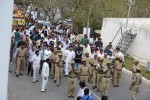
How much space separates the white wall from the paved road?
18.7ft

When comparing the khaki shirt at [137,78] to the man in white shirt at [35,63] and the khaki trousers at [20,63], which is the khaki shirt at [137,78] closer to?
Result: the man in white shirt at [35,63]

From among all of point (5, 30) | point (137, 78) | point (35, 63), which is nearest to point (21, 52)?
point (35, 63)

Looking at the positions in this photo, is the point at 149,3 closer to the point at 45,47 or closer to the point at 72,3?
the point at 72,3

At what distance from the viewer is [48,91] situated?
15.2 metres

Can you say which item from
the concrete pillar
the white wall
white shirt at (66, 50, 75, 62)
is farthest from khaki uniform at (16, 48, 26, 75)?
the concrete pillar

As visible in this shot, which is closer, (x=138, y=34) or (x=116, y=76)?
(x=116, y=76)

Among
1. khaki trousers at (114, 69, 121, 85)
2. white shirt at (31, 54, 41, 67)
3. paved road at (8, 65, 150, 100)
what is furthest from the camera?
khaki trousers at (114, 69, 121, 85)

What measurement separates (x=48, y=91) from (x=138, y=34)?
35.0 ft

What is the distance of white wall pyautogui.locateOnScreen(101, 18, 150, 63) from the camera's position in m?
23.0

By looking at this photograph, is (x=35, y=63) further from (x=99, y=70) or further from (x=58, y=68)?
(x=99, y=70)

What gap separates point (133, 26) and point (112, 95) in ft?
A: 34.8

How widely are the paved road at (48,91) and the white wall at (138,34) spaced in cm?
571

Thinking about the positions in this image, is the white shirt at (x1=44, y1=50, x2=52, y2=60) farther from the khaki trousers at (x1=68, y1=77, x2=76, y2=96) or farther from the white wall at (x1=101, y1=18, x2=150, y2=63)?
the white wall at (x1=101, y1=18, x2=150, y2=63)

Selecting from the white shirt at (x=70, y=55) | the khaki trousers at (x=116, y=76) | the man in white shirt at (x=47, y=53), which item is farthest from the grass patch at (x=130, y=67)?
the man in white shirt at (x=47, y=53)
